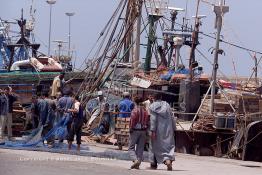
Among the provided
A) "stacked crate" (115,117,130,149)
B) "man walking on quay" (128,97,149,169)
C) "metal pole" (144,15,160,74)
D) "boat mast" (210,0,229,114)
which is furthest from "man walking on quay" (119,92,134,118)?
"metal pole" (144,15,160,74)

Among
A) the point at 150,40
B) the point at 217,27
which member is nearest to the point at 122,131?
the point at 217,27

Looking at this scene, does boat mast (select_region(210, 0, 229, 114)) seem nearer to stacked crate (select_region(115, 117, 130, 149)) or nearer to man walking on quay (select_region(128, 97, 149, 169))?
stacked crate (select_region(115, 117, 130, 149))

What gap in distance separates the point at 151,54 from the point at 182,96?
33.8ft

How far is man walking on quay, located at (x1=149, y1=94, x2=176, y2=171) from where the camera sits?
15.3m

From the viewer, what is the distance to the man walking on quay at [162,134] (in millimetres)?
15258

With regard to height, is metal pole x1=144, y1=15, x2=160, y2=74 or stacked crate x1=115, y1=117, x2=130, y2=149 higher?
metal pole x1=144, y1=15, x2=160, y2=74

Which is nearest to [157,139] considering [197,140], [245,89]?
[197,140]

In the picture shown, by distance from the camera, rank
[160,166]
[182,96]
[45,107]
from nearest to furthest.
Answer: [160,166] < [45,107] < [182,96]

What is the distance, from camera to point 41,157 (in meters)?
16.7

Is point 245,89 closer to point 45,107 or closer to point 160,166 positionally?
point 45,107

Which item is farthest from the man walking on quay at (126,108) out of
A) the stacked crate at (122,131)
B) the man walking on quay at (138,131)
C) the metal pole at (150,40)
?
the metal pole at (150,40)

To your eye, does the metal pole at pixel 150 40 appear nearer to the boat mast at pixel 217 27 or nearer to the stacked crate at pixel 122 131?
the boat mast at pixel 217 27

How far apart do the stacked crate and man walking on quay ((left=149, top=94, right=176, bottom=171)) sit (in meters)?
4.73

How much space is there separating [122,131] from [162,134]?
5059 millimetres
